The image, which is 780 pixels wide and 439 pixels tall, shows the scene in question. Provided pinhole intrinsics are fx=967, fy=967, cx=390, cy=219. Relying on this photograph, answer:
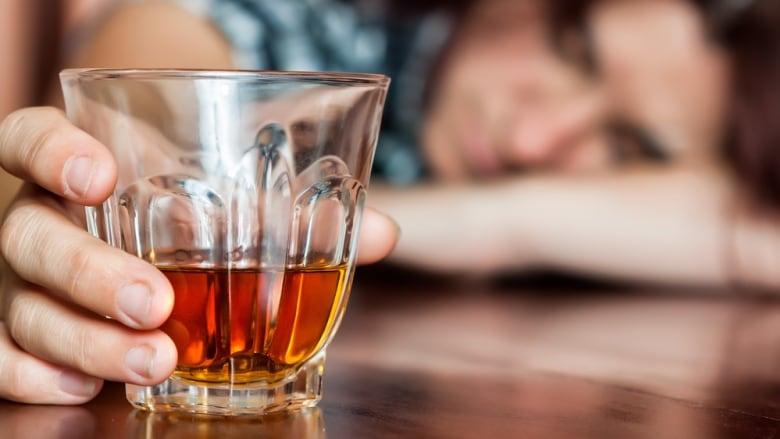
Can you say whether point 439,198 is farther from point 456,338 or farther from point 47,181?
point 47,181

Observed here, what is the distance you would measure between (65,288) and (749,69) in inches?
47.9

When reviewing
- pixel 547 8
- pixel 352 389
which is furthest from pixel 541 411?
pixel 547 8

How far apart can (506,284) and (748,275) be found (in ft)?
1.04

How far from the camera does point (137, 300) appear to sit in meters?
0.41

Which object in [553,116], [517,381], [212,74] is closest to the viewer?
[212,74]

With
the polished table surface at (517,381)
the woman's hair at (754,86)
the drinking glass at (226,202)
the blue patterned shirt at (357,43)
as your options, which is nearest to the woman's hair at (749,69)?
the woman's hair at (754,86)

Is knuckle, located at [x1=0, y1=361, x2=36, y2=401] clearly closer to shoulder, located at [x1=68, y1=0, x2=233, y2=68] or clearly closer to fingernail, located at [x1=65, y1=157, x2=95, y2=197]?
fingernail, located at [x1=65, y1=157, x2=95, y2=197]

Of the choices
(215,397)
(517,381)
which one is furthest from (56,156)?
(517,381)

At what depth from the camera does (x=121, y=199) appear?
17.5 inches

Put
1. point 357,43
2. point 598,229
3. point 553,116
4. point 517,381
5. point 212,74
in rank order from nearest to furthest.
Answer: point 212,74 < point 517,381 < point 598,229 < point 553,116 < point 357,43

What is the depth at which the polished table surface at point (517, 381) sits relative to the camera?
423 mm

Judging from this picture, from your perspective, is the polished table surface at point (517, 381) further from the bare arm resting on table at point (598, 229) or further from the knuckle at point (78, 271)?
the bare arm resting on table at point (598, 229)

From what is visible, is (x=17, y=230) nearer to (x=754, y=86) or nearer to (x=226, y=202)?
(x=226, y=202)

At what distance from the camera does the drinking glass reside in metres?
0.42
